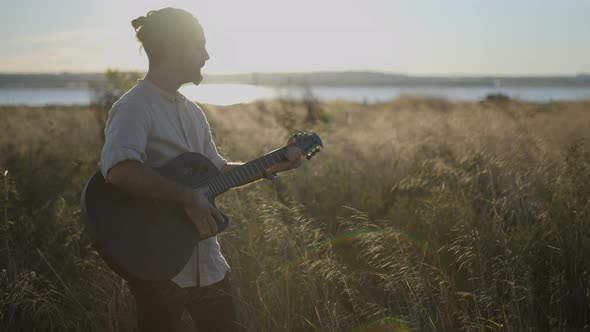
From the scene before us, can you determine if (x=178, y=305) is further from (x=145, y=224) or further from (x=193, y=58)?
(x=193, y=58)

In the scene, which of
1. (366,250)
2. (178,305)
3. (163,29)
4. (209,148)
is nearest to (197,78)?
(163,29)

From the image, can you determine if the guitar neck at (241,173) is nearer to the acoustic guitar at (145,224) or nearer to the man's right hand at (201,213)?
the acoustic guitar at (145,224)

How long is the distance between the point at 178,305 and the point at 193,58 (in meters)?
1.16

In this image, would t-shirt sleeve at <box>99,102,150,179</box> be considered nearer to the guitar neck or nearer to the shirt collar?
the shirt collar

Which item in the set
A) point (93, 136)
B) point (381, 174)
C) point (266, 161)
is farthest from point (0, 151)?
point (266, 161)

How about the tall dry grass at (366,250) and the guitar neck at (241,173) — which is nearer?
the guitar neck at (241,173)

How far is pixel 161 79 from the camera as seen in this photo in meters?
2.39

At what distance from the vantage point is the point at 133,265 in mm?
2305

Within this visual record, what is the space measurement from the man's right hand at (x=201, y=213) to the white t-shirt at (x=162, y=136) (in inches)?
5.5

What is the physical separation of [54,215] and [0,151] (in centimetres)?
442

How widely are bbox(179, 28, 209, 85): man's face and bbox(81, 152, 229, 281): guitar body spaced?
37cm

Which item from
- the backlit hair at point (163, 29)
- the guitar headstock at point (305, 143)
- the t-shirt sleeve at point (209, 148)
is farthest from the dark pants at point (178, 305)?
the backlit hair at point (163, 29)

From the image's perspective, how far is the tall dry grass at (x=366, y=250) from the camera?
3252mm

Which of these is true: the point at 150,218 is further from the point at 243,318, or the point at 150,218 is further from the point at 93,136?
the point at 93,136
